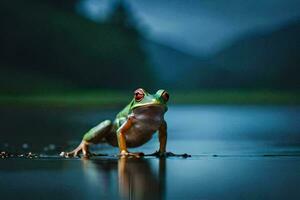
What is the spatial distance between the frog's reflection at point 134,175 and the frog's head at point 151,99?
50cm

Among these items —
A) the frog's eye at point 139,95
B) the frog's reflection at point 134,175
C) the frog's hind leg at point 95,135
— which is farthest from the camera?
the frog's hind leg at point 95,135

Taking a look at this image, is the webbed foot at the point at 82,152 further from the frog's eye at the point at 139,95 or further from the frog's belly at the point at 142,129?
the frog's eye at the point at 139,95

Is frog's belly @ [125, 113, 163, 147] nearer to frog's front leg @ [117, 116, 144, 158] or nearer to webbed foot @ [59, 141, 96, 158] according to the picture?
frog's front leg @ [117, 116, 144, 158]

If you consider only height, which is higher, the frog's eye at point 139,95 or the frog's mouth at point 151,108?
the frog's eye at point 139,95

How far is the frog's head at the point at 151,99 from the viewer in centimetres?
666

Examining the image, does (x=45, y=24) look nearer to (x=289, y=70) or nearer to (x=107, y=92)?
(x=107, y=92)

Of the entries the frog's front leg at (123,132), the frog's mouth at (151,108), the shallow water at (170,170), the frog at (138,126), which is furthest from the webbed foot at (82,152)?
the frog's mouth at (151,108)

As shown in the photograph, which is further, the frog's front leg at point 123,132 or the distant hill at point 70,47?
the distant hill at point 70,47

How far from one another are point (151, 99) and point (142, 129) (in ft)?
1.30

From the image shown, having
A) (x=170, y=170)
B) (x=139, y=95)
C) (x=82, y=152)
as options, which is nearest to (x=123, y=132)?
(x=139, y=95)

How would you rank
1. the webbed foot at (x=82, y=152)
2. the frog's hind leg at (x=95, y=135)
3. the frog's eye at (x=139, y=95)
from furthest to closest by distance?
the frog's hind leg at (x=95, y=135) < the webbed foot at (x=82, y=152) < the frog's eye at (x=139, y=95)

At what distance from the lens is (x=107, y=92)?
31547mm

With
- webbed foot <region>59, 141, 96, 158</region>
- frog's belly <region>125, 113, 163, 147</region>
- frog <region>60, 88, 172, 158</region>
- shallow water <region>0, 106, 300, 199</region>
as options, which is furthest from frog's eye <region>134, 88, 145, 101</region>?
webbed foot <region>59, 141, 96, 158</region>

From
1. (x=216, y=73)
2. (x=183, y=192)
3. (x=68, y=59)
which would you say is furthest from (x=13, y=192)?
(x=68, y=59)
